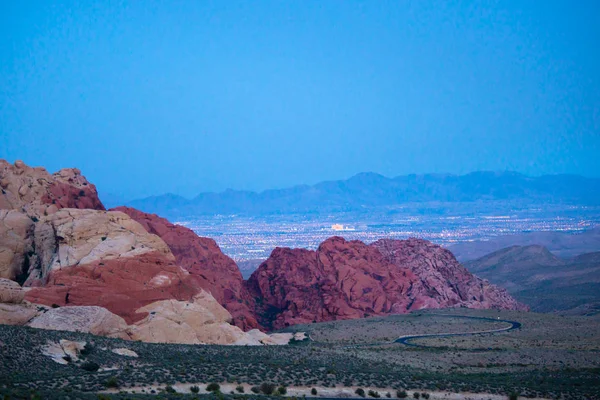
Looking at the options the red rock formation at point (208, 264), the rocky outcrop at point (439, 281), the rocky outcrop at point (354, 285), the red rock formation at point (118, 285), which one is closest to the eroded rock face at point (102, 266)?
the red rock formation at point (118, 285)

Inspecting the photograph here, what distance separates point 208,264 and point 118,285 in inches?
827

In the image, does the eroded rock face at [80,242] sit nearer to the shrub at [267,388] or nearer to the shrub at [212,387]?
the shrub at [212,387]

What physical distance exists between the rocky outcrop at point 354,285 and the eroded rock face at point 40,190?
19.0 m

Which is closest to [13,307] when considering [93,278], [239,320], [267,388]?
[93,278]

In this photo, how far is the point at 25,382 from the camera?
2738 centimetres

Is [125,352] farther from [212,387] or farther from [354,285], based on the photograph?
[354,285]

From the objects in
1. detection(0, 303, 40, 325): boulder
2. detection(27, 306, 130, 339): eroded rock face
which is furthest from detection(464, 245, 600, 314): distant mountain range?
detection(0, 303, 40, 325): boulder

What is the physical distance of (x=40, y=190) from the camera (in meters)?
59.7

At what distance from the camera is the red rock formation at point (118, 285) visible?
45.3 meters

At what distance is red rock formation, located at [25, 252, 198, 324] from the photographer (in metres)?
45.3

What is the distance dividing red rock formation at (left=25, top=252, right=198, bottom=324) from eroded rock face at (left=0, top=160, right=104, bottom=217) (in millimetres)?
10659

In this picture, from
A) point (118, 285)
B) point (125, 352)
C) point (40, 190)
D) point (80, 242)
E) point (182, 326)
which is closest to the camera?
point (125, 352)

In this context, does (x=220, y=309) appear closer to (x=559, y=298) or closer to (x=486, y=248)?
(x=559, y=298)

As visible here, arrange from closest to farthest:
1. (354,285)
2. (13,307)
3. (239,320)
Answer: (13,307), (239,320), (354,285)
